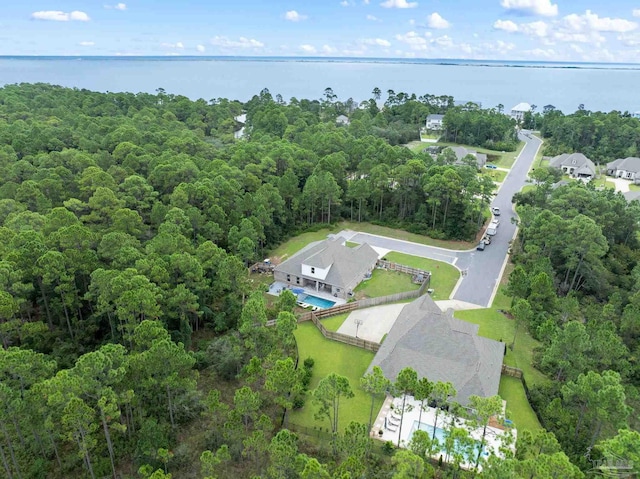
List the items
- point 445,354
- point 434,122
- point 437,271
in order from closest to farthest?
point 445,354 < point 437,271 < point 434,122

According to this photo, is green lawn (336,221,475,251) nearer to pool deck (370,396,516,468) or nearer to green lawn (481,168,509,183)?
pool deck (370,396,516,468)

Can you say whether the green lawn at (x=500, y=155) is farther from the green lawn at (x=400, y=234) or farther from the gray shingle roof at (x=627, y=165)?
the green lawn at (x=400, y=234)

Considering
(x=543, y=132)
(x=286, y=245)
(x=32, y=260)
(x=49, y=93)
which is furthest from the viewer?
(x=543, y=132)

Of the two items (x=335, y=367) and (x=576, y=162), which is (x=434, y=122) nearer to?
(x=576, y=162)

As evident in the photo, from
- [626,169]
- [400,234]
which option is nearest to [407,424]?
[400,234]

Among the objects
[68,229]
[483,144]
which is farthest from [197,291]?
[483,144]

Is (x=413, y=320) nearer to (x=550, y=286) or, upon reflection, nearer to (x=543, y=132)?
(x=550, y=286)

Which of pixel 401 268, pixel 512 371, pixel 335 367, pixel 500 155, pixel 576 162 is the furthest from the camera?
pixel 500 155
